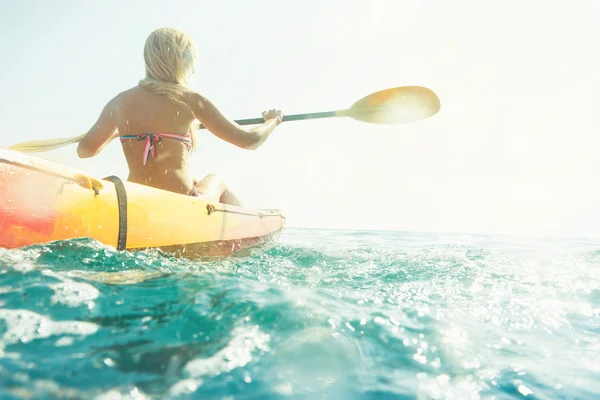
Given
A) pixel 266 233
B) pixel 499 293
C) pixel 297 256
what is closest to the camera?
pixel 499 293

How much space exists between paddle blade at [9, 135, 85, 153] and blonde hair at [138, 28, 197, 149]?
226cm

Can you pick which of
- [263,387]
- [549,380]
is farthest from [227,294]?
[549,380]

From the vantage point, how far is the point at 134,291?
1566 millimetres

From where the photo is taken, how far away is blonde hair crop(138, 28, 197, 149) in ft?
9.42

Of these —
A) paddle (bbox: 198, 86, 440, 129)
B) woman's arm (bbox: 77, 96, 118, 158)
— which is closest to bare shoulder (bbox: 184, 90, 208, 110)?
woman's arm (bbox: 77, 96, 118, 158)

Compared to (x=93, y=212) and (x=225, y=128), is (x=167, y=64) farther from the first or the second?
(x=93, y=212)

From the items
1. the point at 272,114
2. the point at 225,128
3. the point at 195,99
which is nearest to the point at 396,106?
the point at 272,114

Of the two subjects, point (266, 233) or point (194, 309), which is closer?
point (194, 309)

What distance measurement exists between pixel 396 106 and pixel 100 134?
3.70 m

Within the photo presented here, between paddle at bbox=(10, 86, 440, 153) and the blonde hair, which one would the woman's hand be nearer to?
paddle at bbox=(10, 86, 440, 153)

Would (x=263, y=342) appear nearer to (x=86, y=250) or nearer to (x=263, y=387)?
(x=263, y=387)

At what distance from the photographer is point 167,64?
2951 millimetres

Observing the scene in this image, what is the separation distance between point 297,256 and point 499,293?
2132mm

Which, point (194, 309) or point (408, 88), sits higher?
point (408, 88)
